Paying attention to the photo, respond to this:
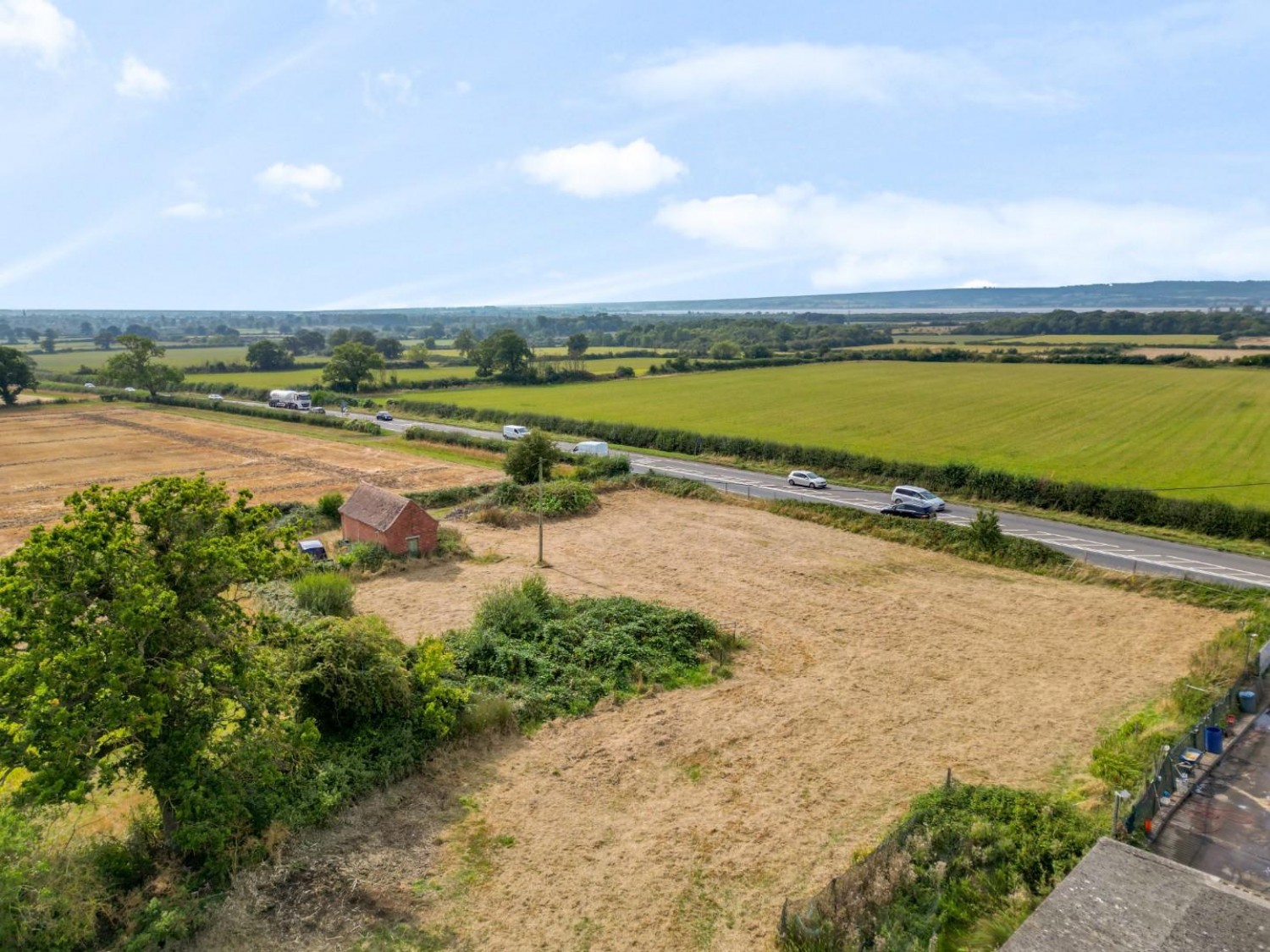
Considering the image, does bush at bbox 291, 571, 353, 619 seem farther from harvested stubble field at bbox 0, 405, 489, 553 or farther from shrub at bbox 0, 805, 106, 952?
harvested stubble field at bbox 0, 405, 489, 553

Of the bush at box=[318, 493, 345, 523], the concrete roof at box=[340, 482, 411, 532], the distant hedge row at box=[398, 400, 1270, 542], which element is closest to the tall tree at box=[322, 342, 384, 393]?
the distant hedge row at box=[398, 400, 1270, 542]

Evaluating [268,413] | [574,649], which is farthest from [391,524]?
[268,413]

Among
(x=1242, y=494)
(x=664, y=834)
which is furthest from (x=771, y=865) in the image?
(x=1242, y=494)

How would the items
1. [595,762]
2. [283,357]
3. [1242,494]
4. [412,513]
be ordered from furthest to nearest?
1. [283,357]
2. [1242,494]
3. [412,513]
4. [595,762]

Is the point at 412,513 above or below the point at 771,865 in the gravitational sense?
above

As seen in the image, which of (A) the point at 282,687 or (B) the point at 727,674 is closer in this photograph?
(A) the point at 282,687

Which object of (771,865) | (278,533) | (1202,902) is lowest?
(771,865)

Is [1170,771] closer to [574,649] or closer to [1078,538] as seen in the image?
[574,649]

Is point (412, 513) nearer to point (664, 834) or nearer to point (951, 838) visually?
point (664, 834)
